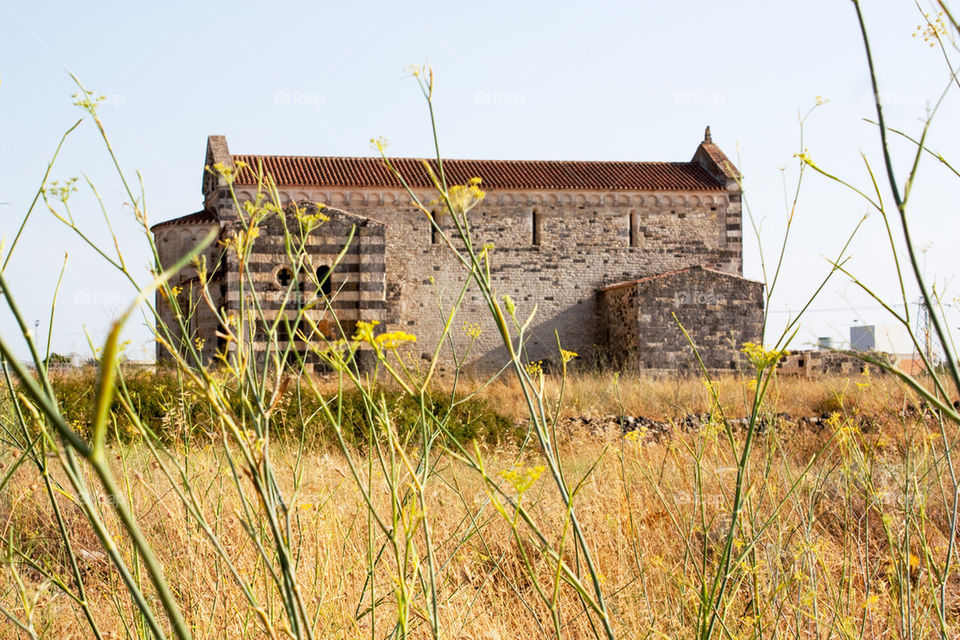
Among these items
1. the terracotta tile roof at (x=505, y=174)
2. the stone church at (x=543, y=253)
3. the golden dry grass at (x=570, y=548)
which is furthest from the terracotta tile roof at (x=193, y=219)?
the golden dry grass at (x=570, y=548)

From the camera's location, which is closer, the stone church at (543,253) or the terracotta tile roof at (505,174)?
the stone church at (543,253)

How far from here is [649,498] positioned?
13.1ft

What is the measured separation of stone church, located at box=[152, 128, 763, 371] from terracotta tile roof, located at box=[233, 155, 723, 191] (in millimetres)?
40

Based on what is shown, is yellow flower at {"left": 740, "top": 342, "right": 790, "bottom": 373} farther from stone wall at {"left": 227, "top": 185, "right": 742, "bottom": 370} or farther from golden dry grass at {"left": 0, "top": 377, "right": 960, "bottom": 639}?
stone wall at {"left": 227, "top": 185, "right": 742, "bottom": 370}

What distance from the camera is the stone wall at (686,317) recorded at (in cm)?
1545

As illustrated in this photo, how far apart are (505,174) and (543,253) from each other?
5.97ft

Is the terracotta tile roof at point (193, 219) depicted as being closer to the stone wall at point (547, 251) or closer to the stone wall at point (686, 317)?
the stone wall at point (547, 251)

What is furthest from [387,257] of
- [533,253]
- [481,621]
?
[481,621]

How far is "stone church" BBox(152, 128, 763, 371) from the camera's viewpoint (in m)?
14.9

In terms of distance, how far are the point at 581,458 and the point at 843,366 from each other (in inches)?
446

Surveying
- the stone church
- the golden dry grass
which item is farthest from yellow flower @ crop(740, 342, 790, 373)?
the stone church

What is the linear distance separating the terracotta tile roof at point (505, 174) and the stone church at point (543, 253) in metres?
0.04

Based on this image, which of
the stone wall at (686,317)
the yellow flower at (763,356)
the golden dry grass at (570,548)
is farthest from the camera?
the stone wall at (686,317)

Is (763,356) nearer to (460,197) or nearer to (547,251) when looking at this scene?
(460,197)
